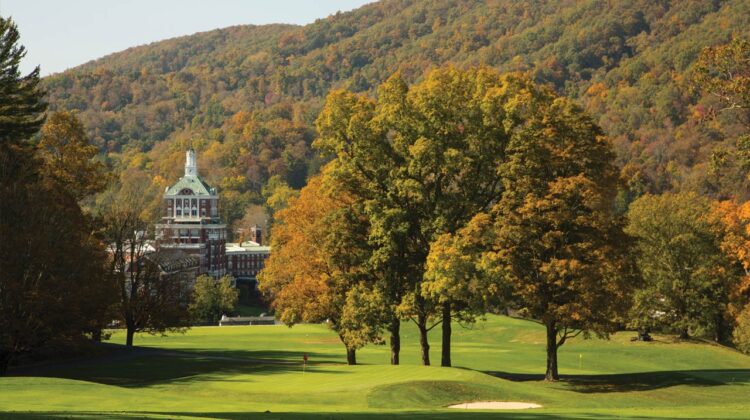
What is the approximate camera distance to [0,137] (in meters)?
68.6

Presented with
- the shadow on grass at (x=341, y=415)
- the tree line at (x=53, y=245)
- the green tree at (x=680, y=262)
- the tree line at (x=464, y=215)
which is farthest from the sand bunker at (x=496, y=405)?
the green tree at (x=680, y=262)

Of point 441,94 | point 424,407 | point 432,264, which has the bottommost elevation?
point 424,407

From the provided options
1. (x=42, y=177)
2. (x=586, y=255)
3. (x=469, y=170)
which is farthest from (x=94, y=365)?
(x=586, y=255)

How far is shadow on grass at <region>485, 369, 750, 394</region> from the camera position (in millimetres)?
55156

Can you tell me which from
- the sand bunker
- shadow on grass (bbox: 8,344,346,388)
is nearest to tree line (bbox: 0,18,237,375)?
shadow on grass (bbox: 8,344,346,388)

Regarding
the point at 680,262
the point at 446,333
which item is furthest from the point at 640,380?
the point at 680,262

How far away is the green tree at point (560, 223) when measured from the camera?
53.8 metres

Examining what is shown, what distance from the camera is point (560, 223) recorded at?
54406 millimetres

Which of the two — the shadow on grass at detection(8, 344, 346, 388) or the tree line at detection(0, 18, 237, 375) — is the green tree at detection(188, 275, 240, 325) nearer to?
the tree line at detection(0, 18, 237, 375)

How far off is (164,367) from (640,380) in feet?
88.7

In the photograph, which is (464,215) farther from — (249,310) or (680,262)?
(249,310)

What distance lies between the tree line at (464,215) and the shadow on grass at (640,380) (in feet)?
8.10

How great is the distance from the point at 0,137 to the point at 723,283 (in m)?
59.9

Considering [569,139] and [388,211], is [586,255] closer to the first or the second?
[569,139]
